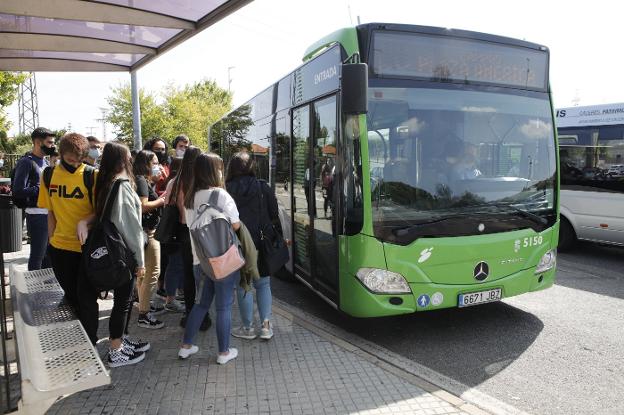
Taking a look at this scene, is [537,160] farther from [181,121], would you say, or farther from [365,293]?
[181,121]

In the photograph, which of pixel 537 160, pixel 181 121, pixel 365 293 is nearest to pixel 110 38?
pixel 365 293

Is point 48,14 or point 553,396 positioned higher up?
point 48,14

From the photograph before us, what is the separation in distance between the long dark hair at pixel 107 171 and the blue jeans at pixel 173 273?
5.16 feet

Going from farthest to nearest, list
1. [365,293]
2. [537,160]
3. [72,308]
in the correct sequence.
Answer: [537,160] → [365,293] → [72,308]

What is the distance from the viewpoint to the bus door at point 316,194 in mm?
4672

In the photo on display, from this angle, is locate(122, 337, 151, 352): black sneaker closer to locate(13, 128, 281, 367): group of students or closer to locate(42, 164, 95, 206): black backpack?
locate(13, 128, 281, 367): group of students

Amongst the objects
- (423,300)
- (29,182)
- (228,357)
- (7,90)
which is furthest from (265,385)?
Result: (7,90)

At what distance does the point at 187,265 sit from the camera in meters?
4.61

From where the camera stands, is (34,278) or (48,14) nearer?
(34,278)

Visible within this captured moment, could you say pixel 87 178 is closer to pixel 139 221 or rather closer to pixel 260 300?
pixel 139 221

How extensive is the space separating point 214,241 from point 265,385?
1189 mm

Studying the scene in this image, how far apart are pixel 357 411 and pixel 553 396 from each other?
158 cm

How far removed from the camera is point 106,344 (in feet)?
14.3

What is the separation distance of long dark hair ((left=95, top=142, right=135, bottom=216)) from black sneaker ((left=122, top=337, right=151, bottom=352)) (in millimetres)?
1213
